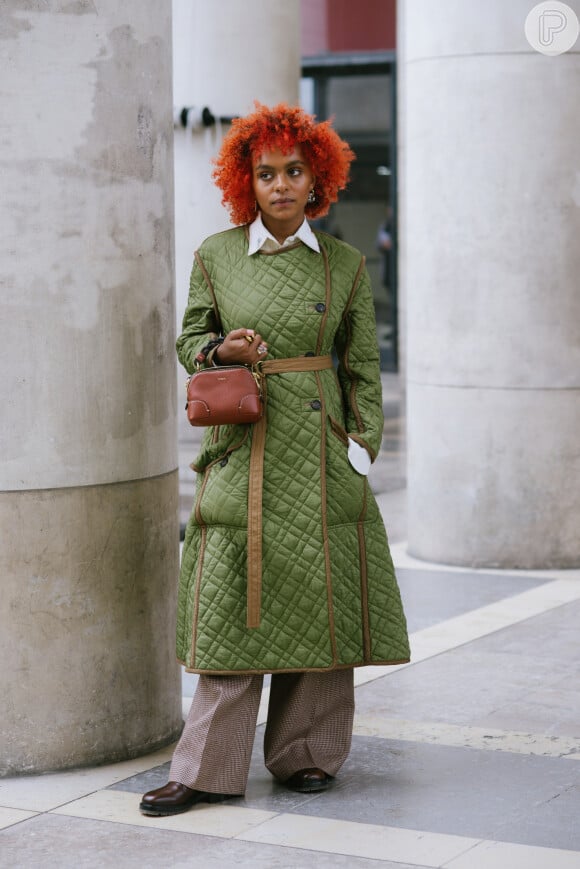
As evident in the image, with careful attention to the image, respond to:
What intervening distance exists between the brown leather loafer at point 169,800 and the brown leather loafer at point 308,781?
0.30 meters

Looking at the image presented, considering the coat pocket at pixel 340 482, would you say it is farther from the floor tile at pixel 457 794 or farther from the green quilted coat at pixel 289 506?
the floor tile at pixel 457 794

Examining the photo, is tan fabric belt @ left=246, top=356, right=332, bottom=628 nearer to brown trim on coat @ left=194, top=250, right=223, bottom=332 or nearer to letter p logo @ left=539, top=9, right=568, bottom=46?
brown trim on coat @ left=194, top=250, right=223, bottom=332

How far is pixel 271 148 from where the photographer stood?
5039 millimetres

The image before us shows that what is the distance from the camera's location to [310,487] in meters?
5.00

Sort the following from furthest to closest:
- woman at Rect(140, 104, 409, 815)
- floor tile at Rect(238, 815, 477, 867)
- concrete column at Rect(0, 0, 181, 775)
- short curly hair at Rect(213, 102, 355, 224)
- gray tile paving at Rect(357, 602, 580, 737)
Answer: gray tile paving at Rect(357, 602, 580, 737) < concrete column at Rect(0, 0, 181, 775) < short curly hair at Rect(213, 102, 355, 224) < woman at Rect(140, 104, 409, 815) < floor tile at Rect(238, 815, 477, 867)

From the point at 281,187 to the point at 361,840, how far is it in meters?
1.96

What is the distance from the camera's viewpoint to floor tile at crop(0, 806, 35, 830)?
4773mm

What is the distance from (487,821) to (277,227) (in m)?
1.90

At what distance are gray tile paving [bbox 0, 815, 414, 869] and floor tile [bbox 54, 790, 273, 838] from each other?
0.05 meters

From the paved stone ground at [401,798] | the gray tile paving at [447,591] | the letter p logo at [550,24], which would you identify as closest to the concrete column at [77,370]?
the paved stone ground at [401,798]

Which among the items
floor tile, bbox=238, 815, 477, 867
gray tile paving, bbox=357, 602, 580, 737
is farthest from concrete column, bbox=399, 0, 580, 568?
floor tile, bbox=238, 815, 477, 867

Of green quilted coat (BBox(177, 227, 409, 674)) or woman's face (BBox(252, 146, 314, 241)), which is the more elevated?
woman's face (BBox(252, 146, 314, 241))

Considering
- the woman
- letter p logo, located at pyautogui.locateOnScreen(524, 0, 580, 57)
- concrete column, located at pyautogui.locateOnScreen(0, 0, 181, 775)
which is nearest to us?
the woman

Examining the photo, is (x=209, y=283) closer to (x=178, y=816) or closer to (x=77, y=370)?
(x=77, y=370)
